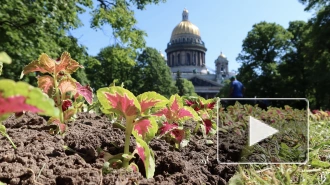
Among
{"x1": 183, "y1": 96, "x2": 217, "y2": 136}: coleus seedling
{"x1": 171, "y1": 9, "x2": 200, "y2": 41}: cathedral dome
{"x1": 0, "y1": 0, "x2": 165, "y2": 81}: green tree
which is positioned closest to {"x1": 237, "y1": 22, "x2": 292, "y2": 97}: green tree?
{"x1": 0, "y1": 0, "x2": 165, "y2": 81}: green tree

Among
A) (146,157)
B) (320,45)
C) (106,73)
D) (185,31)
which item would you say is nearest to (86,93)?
(146,157)

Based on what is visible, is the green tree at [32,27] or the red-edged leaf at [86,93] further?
the green tree at [32,27]

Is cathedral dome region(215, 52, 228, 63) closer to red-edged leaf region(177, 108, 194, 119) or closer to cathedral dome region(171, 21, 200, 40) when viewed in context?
cathedral dome region(171, 21, 200, 40)

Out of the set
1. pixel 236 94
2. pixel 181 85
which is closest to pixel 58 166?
pixel 236 94

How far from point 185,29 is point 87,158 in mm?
66246

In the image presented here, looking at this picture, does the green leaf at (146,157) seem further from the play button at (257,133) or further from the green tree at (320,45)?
the green tree at (320,45)

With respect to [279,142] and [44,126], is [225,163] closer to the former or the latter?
[279,142]

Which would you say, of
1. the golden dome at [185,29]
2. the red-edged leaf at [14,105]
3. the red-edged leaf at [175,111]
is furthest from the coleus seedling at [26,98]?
the golden dome at [185,29]

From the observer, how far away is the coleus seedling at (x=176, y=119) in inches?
49.3

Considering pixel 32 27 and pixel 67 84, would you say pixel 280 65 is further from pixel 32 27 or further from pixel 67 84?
pixel 67 84

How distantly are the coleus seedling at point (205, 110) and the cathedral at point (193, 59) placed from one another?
5956cm

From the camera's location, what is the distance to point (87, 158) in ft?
3.26

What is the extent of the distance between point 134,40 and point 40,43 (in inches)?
159

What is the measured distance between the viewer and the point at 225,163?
1129 millimetres
